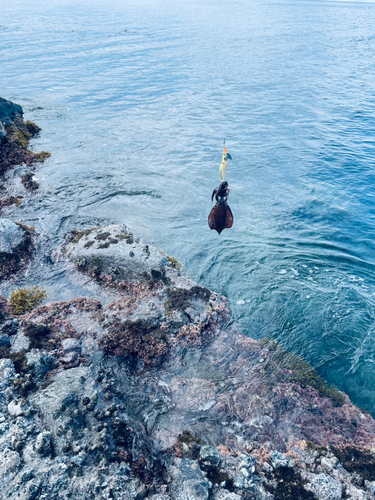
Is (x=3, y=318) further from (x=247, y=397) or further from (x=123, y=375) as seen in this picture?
(x=247, y=397)

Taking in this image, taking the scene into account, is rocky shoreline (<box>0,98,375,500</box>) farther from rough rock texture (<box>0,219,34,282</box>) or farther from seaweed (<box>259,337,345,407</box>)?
rough rock texture (<box>0,219,34,282</box>)

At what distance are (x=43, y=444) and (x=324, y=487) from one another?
576 cm

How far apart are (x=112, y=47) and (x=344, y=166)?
153 feet

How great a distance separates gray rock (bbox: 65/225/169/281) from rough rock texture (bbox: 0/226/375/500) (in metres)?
0.10

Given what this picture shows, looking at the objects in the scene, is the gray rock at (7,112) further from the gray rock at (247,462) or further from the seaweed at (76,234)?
the gray rock at (247,462)

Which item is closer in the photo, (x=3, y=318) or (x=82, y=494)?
(x=82, y=494)

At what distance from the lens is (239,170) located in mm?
20469

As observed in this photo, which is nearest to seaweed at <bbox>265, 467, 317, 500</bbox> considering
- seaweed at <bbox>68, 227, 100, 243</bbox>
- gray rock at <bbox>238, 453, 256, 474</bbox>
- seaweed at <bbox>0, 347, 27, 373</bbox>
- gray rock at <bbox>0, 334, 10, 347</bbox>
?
gray rock at <bbox>238, 453, 256, 474</bbox>

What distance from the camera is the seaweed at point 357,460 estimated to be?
22.2ft

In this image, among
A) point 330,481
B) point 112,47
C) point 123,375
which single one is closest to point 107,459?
point 123,375

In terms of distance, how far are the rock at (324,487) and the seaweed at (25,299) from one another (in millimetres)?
9327

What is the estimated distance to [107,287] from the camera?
11.3 meters

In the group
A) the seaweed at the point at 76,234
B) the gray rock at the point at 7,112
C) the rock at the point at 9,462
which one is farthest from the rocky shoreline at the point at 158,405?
the gray rock at the point at 7,112

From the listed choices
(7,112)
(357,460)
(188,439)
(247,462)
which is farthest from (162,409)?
(7,112)
